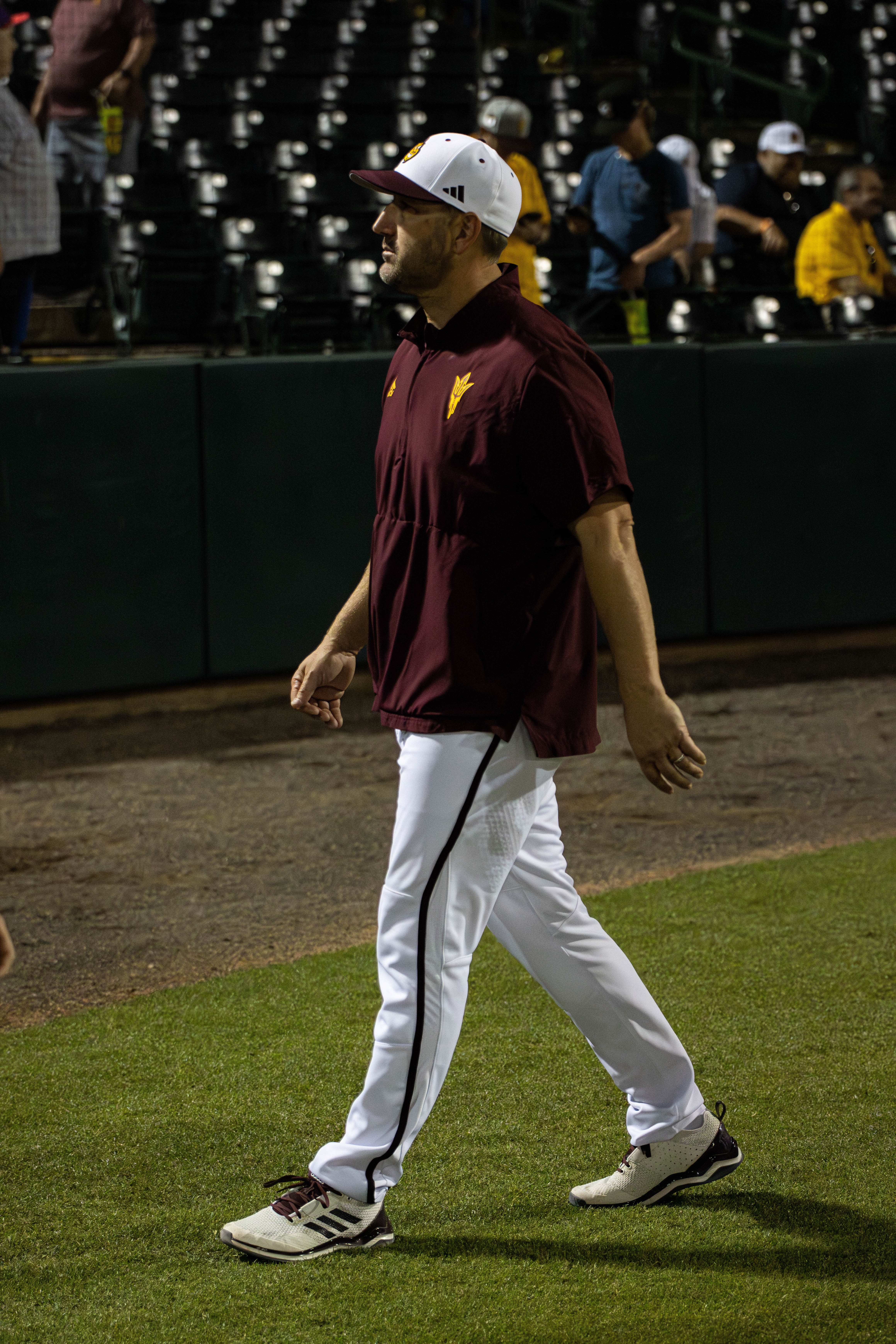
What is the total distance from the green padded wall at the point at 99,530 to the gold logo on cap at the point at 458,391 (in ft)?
15.5

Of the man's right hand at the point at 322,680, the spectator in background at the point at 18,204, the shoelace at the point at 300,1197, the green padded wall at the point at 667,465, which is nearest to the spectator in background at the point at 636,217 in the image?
the green padded wall at the point at 667,465

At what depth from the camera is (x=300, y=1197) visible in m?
2.88

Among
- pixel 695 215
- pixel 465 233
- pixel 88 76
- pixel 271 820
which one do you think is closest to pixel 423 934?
pixel 465 233

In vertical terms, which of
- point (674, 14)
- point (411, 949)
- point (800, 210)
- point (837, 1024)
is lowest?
point (837, 1024)

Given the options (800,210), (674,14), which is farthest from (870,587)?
(674,14)

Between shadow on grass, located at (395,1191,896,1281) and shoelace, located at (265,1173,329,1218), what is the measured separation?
0.18 metres

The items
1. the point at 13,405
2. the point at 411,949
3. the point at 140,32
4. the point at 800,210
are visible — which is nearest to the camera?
the point at 411,949

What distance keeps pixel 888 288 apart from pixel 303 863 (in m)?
6.32

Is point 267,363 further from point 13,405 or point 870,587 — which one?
point 870,587

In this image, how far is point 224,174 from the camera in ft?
37.9

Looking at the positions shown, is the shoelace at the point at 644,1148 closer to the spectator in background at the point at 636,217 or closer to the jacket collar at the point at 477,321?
the jacket collar at the point at 477,321

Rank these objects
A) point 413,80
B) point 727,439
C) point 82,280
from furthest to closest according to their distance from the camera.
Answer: point 413,80, point 82,280, point 727,439

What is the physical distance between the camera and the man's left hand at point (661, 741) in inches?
105

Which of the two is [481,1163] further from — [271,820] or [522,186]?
[522,186]
